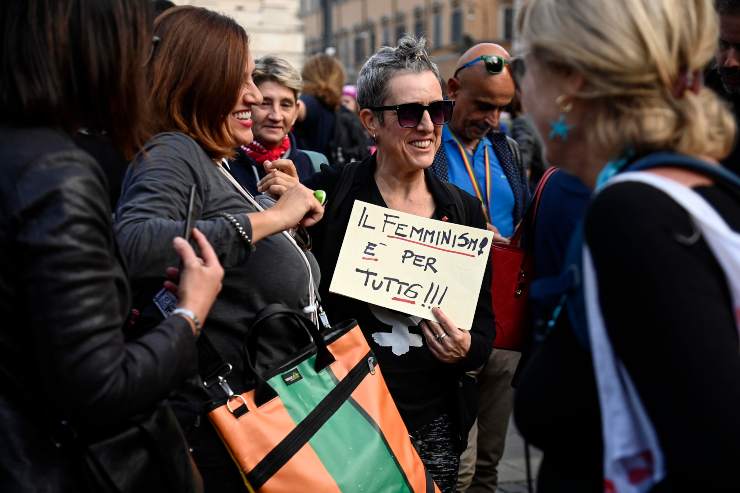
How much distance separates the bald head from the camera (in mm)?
3992

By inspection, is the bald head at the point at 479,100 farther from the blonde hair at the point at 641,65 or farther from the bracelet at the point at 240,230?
the blonde hair at the point at 641,65

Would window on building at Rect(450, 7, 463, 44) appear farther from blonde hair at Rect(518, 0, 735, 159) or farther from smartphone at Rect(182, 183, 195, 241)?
blonde hair at Rect(518, 0, 735, 159)

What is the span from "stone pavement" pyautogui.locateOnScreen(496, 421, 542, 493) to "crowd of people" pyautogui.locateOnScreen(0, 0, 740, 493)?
2.59m

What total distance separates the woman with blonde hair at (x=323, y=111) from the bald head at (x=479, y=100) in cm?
314

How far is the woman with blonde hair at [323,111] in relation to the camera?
23.7 ft

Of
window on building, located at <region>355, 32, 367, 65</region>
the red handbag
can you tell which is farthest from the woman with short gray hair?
window on building, located at <region>355, 32, 367, 65</region>

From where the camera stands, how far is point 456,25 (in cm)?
4891

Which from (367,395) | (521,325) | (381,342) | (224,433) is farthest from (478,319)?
(224,433)

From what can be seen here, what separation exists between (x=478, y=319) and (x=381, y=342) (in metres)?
0.37

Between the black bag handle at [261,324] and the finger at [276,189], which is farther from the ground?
the finger at [276,189]

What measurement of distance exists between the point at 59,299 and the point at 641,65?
103 cm

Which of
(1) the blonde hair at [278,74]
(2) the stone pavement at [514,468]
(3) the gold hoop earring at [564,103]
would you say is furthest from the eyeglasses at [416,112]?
(2) the stone pavement at [514,468]

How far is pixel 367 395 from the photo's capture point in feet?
7.84

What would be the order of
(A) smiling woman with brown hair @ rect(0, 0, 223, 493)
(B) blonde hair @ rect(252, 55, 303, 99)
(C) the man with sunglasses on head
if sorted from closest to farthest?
(A) smiling woman with brown hair @ rect(0, 0, 223, 493) → (C) the man with sunglasses on head → (B) blonde hair @ rect(252, 55, 303, 99)
